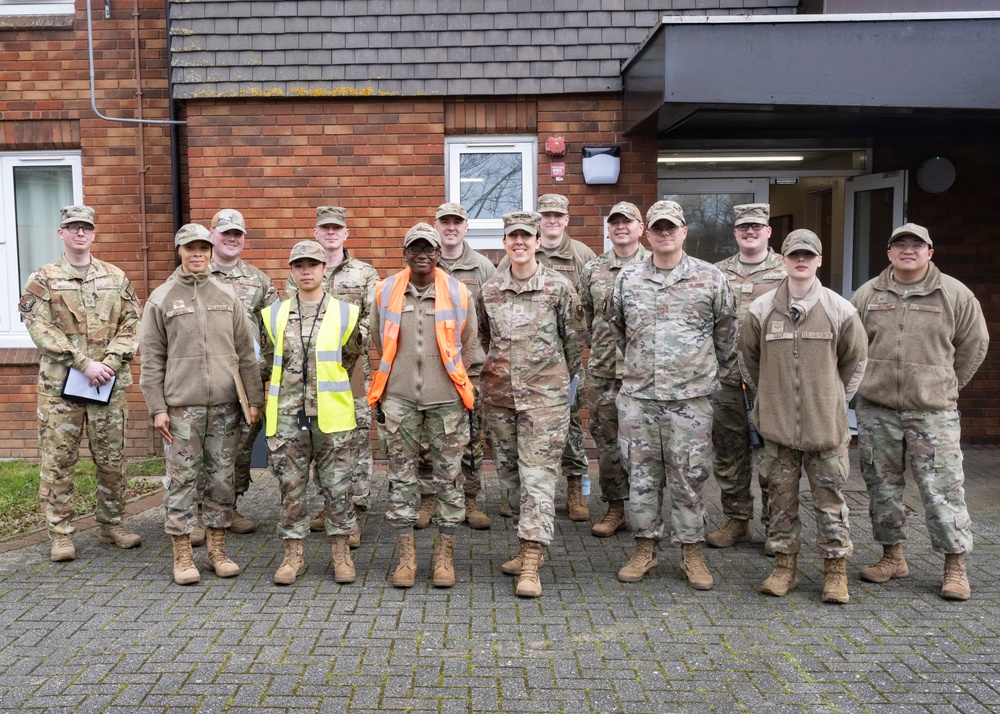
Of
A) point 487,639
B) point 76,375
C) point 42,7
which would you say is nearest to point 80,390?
point 76,375

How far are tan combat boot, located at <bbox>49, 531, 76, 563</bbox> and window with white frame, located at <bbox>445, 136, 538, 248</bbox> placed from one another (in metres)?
4.26

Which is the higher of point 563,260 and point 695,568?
point 563,260

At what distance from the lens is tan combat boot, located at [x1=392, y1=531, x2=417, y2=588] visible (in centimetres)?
518

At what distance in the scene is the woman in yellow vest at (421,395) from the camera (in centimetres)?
521

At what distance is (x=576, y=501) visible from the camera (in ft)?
21.9

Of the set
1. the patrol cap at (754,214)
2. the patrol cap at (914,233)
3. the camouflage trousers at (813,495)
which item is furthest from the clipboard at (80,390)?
the patrol cap at (914,233)

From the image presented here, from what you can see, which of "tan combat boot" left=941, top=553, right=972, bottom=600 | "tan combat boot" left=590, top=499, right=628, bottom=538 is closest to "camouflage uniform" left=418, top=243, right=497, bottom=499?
"tan combat boot" left=590, top=499, right=628, bottom=538

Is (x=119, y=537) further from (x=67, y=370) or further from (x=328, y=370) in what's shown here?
(x=328, y=370)

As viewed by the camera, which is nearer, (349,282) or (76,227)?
(76,227)

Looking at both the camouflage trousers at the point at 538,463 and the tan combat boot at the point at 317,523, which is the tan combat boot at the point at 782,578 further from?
the tan combat boot at the point at 317,523

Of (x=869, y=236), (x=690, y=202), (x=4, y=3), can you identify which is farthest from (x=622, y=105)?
(x=4, y=3)

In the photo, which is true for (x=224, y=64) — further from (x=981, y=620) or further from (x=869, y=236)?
(x=981, y=620)

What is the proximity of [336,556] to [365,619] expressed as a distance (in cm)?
72

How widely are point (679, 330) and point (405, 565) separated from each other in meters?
2.07
